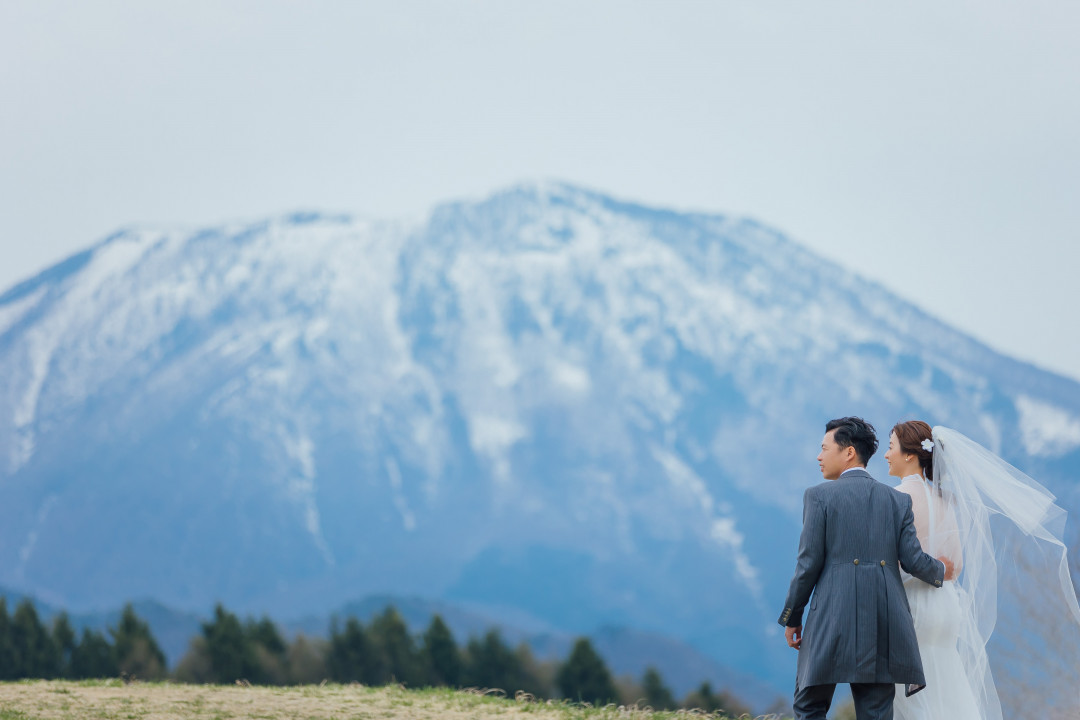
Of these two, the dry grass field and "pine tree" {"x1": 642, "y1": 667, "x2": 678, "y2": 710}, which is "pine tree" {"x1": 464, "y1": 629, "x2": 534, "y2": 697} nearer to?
"pine tree" {"x1": 642, "y1": 667, "x2": 678, "y2": 710}

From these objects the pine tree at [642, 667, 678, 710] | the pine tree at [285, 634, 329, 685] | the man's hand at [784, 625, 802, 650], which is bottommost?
the pine tree at [642, 667, 678, 710]

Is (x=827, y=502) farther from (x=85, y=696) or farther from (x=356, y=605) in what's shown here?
(x=356, y=605)

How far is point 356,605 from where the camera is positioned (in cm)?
18938

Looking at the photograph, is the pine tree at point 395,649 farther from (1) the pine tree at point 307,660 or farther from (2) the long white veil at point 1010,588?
(2) the long white veil at point 1010,588

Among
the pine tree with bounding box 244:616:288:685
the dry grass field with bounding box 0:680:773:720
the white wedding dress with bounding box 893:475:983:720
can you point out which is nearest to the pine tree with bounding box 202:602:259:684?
the pine tree with bounding box 244:616:288:685

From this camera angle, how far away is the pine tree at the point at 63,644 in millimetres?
51875

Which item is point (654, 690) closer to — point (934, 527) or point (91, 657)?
point (91, 657)

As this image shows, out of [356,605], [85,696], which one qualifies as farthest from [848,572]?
[356,605]

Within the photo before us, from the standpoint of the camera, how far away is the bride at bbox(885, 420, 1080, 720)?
6.84 meters

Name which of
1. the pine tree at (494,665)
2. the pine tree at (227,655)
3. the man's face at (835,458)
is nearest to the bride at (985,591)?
the man's face at (835,458)

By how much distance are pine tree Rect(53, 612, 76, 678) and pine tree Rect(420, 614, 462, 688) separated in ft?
54.1

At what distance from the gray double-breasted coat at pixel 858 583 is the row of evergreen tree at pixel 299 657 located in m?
43.7

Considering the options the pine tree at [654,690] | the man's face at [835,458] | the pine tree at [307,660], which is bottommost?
the pine tree at [654,690]

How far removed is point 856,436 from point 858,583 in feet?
2.84
